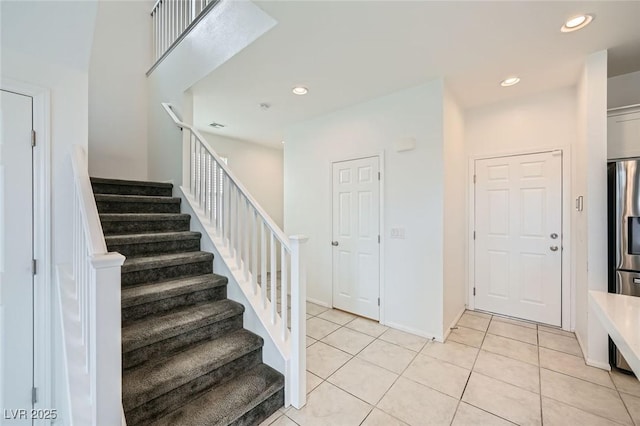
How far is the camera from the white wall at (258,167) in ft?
16.0

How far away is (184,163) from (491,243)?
3.88m

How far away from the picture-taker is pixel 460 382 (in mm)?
2021

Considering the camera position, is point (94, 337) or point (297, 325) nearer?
point (94, 337)

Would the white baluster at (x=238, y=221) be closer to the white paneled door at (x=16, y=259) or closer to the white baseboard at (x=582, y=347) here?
the white paneled door at (x=16, y=259)

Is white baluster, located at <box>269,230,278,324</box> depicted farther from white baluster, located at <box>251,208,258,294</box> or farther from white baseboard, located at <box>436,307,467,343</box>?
white baseboard, located at <box>436,307,467,343</box>

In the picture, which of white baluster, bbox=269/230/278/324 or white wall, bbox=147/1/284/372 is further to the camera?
white wall, bbox=147/1/284/372

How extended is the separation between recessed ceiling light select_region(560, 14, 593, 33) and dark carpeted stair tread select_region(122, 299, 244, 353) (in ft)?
10.5

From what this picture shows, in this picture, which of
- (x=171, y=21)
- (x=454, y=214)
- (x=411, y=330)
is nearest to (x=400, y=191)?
(x=454, y=214)

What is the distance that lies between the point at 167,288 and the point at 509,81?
12.2 feet

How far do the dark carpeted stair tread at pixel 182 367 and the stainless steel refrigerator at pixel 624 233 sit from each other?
2858 millimetres

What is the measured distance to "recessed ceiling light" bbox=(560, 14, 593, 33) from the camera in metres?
1.82

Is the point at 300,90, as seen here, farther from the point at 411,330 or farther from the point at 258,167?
the point at 411,330

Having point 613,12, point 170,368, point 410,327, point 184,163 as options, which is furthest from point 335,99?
point 170,368

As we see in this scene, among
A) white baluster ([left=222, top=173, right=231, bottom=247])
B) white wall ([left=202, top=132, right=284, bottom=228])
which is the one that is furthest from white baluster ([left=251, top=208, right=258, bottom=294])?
white wall ([left=202, top=132, right=284, bottom=228])
